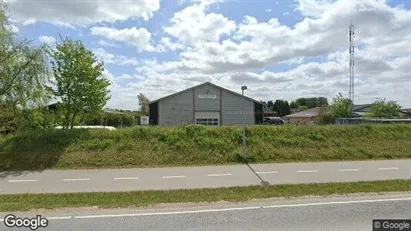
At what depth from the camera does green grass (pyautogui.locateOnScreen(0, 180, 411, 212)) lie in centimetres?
750

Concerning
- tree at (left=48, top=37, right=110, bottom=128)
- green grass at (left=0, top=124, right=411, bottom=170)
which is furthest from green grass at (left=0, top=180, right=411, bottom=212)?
tree at (left=48, top=37, right=110, bottom=128)

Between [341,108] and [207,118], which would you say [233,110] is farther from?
[341,108]

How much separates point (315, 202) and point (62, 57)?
1859 centimetres

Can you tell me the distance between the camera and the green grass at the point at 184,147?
43.8 ft

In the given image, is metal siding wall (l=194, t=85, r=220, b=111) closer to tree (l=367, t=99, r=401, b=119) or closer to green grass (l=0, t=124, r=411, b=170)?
tree (l=367, t=99, r=401, b=119)

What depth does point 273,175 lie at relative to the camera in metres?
11.3

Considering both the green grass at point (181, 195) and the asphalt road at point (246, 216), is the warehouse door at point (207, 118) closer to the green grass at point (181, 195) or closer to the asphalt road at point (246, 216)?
the green grass at point (181, 195)

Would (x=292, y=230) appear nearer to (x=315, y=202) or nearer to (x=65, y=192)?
(x=315, y=202)

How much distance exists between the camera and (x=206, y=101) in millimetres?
45594

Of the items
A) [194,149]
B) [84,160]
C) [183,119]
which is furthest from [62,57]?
[183,119]

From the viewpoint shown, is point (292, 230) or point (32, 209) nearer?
point (292, 230)

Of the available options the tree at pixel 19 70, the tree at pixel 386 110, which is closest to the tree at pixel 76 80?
the tree at pixel 19 70

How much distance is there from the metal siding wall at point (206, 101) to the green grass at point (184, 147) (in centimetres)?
2834

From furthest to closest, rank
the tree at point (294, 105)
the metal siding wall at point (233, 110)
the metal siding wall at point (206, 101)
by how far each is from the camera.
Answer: the tree at point (294, 105) → the metal siding wall at point (233, 110) → the metal siding wall at point (206, 101)
